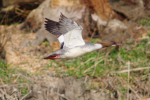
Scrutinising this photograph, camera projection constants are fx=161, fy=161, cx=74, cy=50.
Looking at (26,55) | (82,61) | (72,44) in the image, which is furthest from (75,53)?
(26,55)

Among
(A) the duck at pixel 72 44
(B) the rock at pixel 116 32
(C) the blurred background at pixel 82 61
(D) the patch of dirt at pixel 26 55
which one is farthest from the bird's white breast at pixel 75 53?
(B) the rock at pixel 116 32

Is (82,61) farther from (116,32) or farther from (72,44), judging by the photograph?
(72,44)

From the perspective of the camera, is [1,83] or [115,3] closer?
[1,83]

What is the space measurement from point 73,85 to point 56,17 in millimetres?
2181

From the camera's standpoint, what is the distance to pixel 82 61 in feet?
12.2

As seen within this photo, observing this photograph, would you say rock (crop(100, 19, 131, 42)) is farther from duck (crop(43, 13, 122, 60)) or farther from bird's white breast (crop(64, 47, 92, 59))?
bird's white breast (crop(64, 47, 92, 59))

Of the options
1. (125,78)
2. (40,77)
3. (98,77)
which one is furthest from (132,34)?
(40,77)

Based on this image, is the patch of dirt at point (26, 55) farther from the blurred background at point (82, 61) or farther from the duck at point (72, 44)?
the duck at point (72, 44)

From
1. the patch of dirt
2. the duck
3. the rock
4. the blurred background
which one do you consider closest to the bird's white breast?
the duck

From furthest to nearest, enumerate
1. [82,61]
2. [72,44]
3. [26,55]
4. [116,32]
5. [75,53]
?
[116,32]
[26,55]
[82,61]
[72,44]
[75,53]

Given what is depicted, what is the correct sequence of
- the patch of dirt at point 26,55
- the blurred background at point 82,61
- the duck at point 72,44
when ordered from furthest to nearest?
the patch of dirt at point 26,55, the blurred background at point 82,61, the duck at point 72,44

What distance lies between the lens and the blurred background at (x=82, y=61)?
3039 millimetres

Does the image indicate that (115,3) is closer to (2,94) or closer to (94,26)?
(94,26)

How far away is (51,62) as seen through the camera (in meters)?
3.84
